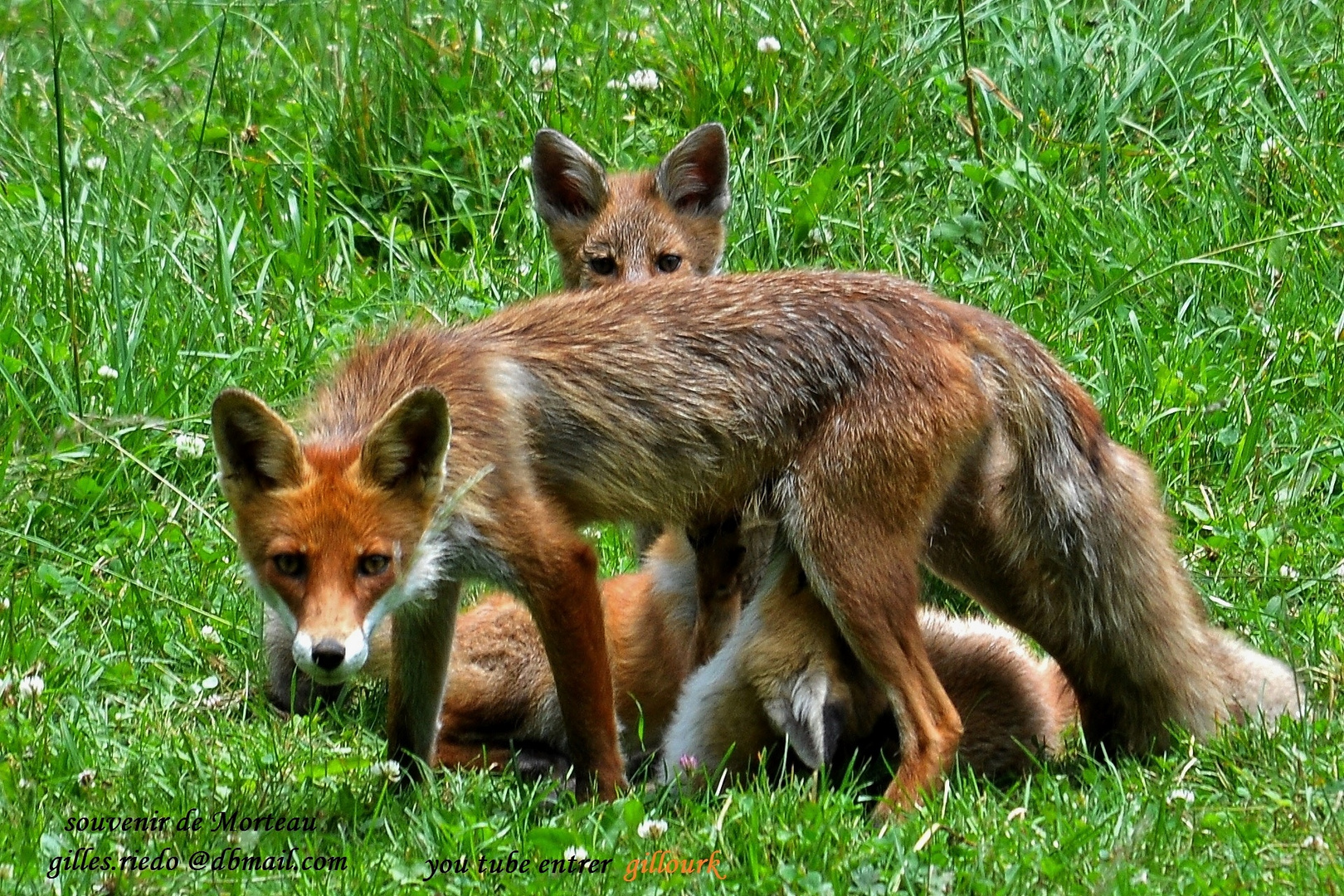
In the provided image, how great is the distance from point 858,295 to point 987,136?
3743mm

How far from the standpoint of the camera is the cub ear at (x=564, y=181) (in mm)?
8688

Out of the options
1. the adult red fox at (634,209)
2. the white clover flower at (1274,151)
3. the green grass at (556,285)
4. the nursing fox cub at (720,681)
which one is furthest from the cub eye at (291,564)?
the white clover flower at (1274,151)

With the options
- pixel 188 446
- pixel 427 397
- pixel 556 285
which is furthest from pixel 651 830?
pixel 556 285

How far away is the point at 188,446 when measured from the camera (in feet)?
23.0

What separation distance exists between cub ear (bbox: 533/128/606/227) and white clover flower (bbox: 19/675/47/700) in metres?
4.00

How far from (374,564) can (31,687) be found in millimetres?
1524

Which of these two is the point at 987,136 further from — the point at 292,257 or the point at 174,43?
the point at 174,43

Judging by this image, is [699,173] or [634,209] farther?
[699,173]

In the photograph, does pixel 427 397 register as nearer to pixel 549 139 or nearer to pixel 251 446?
pixel 251 446

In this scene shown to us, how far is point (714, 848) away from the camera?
4586mm

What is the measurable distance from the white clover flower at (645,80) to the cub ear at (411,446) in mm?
5343

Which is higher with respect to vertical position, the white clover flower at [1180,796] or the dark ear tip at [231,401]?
the dark ear tip at [231,401]

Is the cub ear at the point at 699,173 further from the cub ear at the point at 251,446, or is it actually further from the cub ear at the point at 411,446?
the cub ear at the point at 251,446

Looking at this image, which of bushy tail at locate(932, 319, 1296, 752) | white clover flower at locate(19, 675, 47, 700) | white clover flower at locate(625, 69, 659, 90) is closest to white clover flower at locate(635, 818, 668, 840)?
bushy tail at locate(932, 319, 1296, 752)
